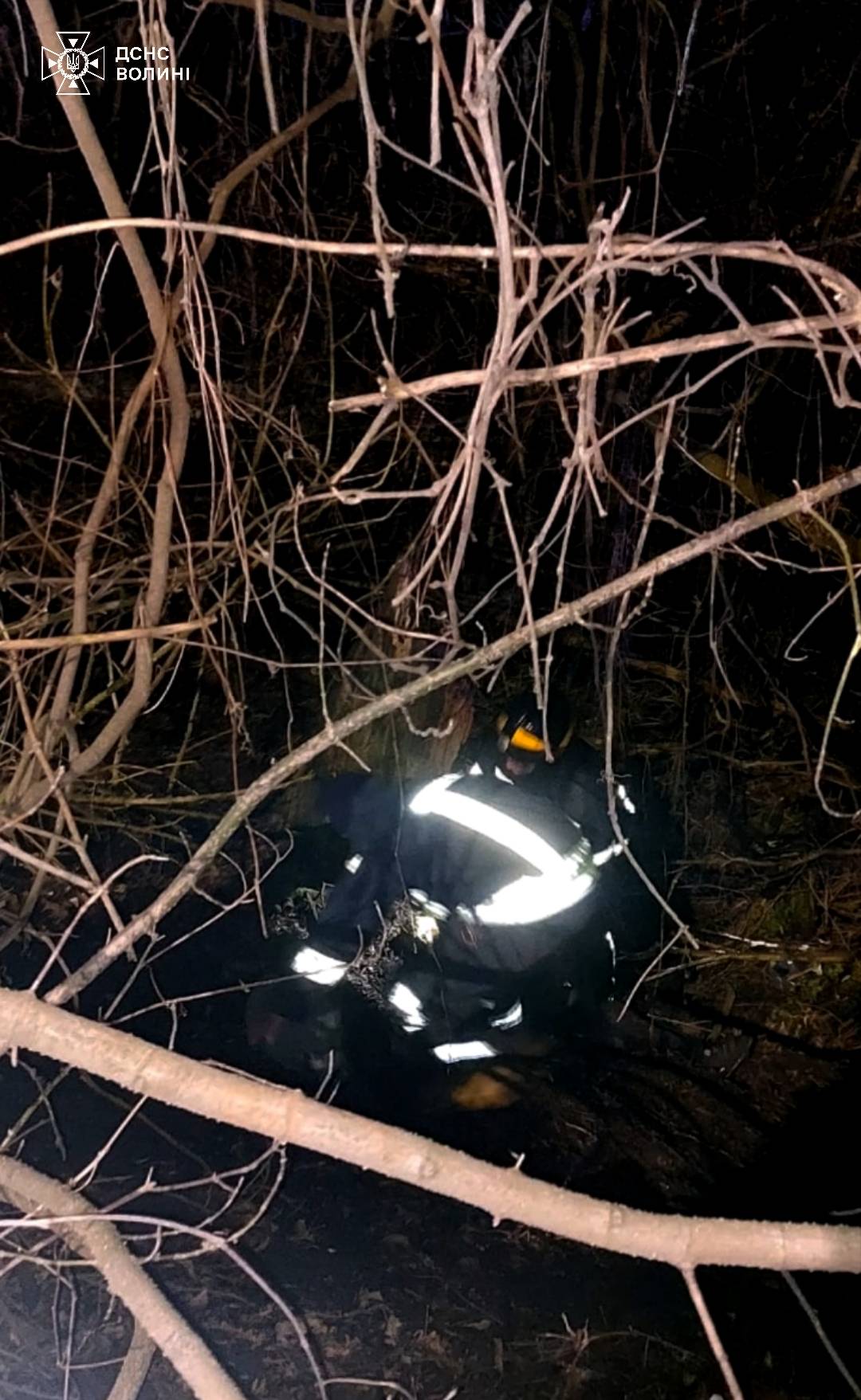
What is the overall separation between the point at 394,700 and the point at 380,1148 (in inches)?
25.5

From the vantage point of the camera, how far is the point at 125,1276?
170 centimetres

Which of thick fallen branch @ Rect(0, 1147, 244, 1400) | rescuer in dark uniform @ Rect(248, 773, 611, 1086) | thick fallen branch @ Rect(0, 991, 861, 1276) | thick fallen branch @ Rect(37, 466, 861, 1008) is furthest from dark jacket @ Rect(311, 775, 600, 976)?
thick fallen branch @ Rect(0, 991, 861, 1276)

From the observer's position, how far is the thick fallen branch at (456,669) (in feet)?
4.59

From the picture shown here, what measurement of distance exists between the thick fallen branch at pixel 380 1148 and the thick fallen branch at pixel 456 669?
106 mm

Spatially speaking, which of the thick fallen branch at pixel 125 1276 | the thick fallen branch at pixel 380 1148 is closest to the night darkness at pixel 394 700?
the thick fallen branch at pixel 125 1276

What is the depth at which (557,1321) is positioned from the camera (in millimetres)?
2992

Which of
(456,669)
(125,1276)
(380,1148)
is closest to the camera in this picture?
(380,1148)

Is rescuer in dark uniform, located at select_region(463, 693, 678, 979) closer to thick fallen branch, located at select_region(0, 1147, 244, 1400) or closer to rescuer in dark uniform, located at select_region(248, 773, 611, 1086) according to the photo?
rescuer in dark uniform, located at select_region(248, 773, 611, 1086)

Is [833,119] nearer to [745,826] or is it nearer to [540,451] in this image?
[540,451]

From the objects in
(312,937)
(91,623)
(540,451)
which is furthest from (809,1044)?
(91,623)

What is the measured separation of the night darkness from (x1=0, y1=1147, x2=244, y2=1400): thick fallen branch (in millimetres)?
11

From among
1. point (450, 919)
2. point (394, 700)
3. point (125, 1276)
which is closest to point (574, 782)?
point (450, 919)

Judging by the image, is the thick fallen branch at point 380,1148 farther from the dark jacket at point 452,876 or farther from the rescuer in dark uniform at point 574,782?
the dark jacket at point 452,876

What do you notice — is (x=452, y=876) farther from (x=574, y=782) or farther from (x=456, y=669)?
(x=456, y=669)
